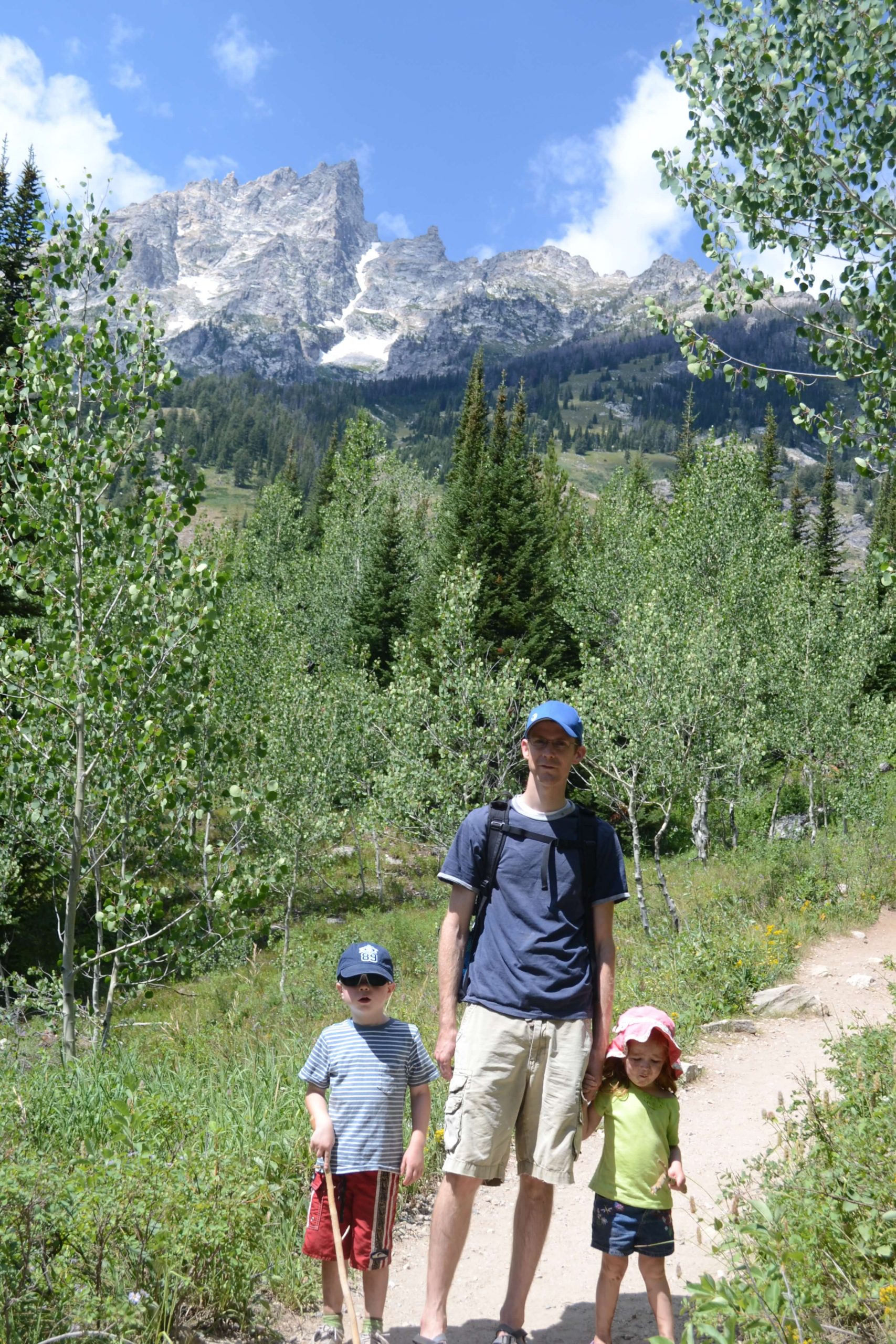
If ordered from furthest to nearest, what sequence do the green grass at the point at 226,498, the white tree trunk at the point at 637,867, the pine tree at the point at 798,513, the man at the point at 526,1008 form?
the green grass at the point at 226,498 → the pine tree at the point at 798,513 → the white tree trunk at the point at 637,867 → the man at the point at 526,1008

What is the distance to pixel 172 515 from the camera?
783cm

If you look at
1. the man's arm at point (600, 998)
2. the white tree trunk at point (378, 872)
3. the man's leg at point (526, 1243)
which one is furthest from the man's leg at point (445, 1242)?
the white tree trunk at point (378, 872)

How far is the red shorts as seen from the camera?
3498 millimetres

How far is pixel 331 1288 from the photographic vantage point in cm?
351

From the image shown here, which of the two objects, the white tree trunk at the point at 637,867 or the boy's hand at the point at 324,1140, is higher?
the boy's hand at the point at 324,1140

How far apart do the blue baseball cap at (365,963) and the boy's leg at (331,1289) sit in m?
Result: 1.08

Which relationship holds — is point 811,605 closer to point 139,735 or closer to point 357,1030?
point 139,735

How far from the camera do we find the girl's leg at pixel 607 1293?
3.49m

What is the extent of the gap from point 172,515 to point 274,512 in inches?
1895

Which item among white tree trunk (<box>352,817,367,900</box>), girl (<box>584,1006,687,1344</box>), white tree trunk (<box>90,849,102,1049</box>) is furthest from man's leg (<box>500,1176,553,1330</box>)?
white tree trunk (<box>352,817,367,900</box>)

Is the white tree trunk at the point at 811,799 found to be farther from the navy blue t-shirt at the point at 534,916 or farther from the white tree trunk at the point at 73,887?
the navy blue t-shirt at the point at 534,916

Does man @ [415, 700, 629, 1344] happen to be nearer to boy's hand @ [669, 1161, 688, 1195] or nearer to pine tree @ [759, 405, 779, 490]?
boy's hand @ [669, 1161, 688, 1195]

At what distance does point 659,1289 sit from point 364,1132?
4.28 ft

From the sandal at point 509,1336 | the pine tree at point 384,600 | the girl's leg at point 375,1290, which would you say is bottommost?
the sandal at point 509,1336
